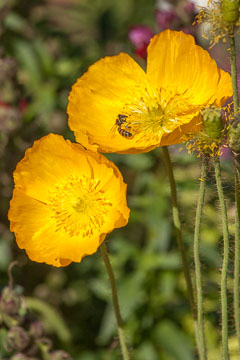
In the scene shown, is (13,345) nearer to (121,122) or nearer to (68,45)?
(121,122)

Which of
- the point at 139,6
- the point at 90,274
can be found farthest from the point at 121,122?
the point at 139,6

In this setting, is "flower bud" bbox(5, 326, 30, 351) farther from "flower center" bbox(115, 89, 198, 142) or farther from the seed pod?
the seed pod

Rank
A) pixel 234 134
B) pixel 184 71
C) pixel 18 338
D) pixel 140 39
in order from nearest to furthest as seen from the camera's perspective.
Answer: pixel 234 134 → pixel 184 71 → pixel 18 338 → pixel 140 39

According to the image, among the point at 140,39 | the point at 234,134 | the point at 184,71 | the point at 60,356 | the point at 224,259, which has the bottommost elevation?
the point at 60,356

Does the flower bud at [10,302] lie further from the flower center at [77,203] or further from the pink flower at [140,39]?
the pink flower at [140,39]

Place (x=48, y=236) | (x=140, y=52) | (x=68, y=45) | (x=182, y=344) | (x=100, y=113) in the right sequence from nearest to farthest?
(x=48, y=236) < (x=100, y=113) < (x=182, y=344) < (x=140, y=52) < (x=68, y=45)

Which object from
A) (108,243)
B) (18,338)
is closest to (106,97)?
(18,338)

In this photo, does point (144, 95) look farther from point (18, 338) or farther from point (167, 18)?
point (167, 18)
